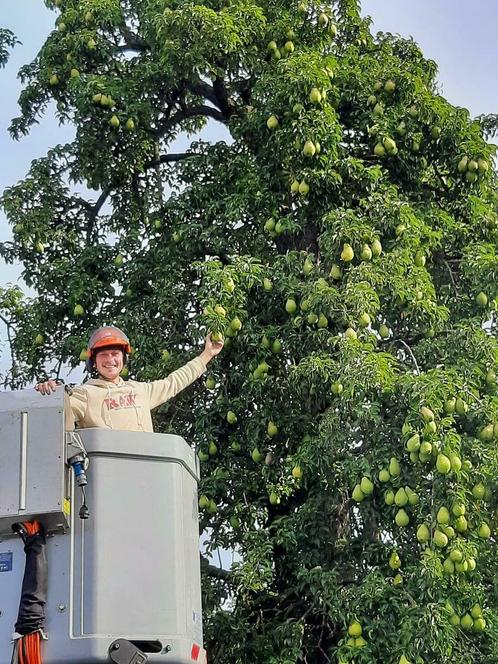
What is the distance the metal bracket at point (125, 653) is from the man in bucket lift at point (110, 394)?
1013 millimetres

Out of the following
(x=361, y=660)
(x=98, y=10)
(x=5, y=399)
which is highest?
(x=98, y=10)

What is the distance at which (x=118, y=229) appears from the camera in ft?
33.8

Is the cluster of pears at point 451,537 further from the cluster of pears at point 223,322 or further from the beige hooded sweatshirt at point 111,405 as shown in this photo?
the beige hooded sweatshirt at point 111,405

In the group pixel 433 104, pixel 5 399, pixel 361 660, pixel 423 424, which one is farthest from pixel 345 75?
pixel 5 399

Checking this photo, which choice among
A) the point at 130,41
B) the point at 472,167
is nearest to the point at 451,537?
the point at 472,167

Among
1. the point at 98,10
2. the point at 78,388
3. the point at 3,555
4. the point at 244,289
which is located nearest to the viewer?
the point at 3,555

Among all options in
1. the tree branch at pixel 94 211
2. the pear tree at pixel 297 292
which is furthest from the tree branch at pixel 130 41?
the tree branch at pixel 94 211

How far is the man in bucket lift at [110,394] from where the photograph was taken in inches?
193

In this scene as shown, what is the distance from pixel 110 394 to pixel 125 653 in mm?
1222

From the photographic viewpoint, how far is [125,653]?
13.8 feet

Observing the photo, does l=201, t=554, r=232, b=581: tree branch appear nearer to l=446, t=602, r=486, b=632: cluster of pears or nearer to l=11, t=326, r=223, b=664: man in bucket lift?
l=446, t=602, r=486, b=632: cluster of pears

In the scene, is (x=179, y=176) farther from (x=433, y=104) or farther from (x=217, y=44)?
(x=433, y=104)

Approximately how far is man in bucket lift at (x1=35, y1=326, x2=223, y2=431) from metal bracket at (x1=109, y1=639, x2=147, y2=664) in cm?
101

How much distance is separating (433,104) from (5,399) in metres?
5.63
